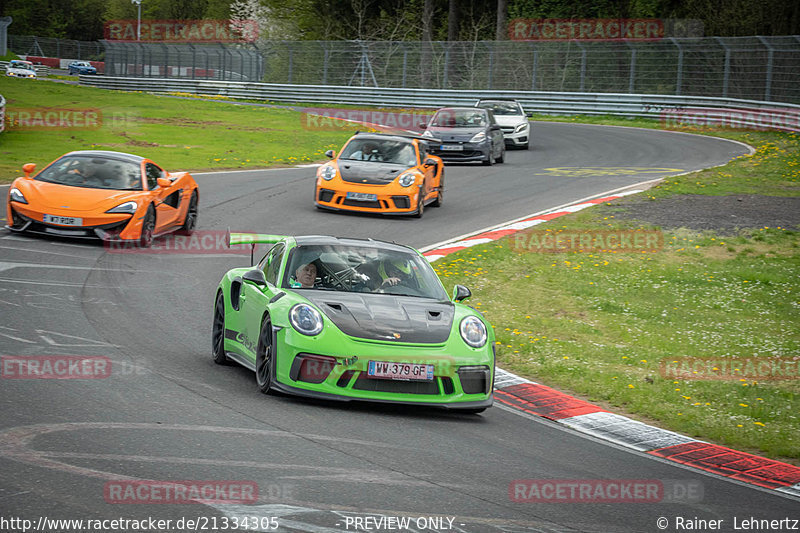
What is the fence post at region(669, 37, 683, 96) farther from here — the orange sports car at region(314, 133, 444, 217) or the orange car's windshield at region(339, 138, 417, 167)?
the orange sports car at region(314, 133, 444, 217)

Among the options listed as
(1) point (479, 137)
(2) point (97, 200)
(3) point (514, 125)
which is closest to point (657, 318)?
(2) point (97, 200)

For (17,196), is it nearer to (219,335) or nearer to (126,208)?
(126,208)

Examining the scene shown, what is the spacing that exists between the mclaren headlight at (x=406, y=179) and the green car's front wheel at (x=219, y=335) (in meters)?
9.44

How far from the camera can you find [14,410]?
648cm

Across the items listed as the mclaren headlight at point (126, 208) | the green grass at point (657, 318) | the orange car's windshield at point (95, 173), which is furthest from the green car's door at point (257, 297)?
the orange car's windshield at point (95, 173)

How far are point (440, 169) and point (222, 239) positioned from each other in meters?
5.81

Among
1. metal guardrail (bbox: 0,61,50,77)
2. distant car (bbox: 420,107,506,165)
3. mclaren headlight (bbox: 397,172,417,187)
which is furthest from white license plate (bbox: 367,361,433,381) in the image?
metal guardrail (bbox: 0,61,50,77)

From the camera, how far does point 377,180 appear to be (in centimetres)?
1836

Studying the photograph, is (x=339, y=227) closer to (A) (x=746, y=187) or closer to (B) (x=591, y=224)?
(B) (x=591, y=224)

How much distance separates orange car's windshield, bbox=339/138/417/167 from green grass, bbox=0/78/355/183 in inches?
244

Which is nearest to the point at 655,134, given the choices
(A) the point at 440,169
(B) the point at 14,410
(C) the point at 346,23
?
(A) the point at 440,169

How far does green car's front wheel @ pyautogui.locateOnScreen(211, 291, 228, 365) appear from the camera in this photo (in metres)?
8.77

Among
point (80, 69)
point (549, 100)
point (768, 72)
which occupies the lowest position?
point (549, 100)

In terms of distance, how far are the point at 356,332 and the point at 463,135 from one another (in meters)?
19.3
